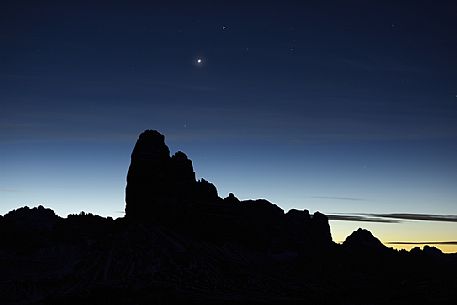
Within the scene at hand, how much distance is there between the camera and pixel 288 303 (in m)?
173

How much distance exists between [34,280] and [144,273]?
47.0 meters

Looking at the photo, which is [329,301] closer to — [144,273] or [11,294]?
[144,273]

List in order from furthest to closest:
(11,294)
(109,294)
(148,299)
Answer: (11,294), (109,294), (148,299)

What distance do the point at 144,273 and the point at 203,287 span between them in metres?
21.6

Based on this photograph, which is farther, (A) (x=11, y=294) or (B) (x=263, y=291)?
(B) (x=263, y=291)

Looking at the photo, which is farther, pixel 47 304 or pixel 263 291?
pixel 263 291

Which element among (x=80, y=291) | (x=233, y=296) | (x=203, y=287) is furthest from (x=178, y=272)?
(x=80, y=291)

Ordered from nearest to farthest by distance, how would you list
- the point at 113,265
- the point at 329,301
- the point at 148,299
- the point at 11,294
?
1. the point at 148,299
2. the point at 11,294
3. the point at 329,301
4. the point at 113,265

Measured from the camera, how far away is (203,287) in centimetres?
18475

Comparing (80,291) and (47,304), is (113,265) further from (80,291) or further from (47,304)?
(47,304)

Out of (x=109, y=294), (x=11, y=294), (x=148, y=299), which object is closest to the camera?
(x=148, y=299)

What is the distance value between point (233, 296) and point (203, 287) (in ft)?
40.9

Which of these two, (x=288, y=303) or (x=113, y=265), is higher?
(x=113, y=265)

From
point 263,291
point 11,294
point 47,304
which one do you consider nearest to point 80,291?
point 47,304
